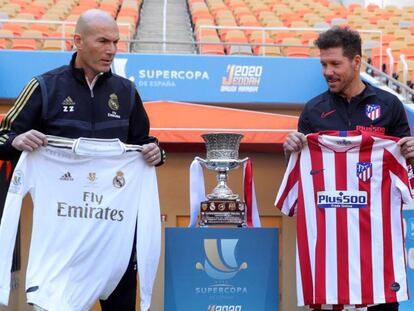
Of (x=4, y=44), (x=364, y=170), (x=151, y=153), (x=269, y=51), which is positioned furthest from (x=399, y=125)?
(x=4, y=44)

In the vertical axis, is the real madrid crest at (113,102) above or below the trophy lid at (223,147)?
below

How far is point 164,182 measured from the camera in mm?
9609

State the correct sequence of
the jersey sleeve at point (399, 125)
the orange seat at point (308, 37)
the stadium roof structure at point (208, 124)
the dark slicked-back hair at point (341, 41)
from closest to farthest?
the dark slicked-back hair at point (341, 41) → the jersey sleeve at point (399, 125) → the stadium roof structure at point (208, 124) → the orange seat at point (308, 37)

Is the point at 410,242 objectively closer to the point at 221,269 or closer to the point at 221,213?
the point at 221,213

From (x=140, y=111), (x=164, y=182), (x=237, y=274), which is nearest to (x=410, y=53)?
(x=164, y=182)

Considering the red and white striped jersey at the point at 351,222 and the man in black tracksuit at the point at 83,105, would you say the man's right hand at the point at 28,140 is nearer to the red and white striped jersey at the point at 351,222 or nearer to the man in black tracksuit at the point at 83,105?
the man in black tracksuit at the point at 83,105

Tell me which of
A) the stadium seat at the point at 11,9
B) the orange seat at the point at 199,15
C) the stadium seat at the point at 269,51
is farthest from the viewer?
the orange seat at the point at 199,15

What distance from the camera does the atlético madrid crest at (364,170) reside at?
4.04 m

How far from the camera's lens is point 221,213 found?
5246 millimetres

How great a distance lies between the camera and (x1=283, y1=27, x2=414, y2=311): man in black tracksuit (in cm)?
397

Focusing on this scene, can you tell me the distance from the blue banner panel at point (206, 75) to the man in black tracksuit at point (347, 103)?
6.26 metres

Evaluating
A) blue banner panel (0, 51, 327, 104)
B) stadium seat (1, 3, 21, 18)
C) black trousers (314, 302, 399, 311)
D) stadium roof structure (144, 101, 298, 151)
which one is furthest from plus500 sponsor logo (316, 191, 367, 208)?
stadium seat (1, 3, 21, 18)

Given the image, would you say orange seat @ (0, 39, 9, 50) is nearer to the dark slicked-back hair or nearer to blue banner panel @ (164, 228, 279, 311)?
blue banner panel @ (164, 228, 279, 311)

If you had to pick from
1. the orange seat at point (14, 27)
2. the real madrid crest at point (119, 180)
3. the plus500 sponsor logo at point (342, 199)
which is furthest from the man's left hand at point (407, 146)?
the orange seat at point (14, 27)
